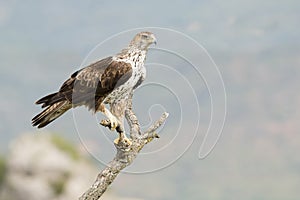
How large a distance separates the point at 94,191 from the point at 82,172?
183 ft

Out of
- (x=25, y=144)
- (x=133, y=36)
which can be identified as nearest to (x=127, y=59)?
(x=133, y=36)

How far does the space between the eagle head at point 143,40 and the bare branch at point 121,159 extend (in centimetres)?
106

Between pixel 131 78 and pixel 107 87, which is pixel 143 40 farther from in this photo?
pixel 107 87

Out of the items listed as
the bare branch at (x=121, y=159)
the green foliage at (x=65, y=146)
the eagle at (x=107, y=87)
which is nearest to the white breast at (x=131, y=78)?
the eagle at (x=107, y=87)

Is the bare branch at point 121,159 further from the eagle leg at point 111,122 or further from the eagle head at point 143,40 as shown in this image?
the eagle head at point 143,40

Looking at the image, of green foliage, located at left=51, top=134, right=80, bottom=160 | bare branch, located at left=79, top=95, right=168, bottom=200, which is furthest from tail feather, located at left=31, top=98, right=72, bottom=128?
green foliage, located at left=51, top=134, right=80, bottom=160

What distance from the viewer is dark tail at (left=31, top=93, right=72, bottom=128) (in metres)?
12.3

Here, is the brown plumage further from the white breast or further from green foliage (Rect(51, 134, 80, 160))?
green foliage (Rect(51, 134, 80, 160))

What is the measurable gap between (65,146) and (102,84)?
193 feet

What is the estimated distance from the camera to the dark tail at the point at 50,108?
40.5 ft

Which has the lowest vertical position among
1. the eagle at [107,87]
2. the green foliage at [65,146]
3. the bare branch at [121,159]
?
the bare branch at [121,159]

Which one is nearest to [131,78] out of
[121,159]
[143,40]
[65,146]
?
[143,40]

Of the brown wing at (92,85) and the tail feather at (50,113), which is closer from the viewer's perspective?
the brown wing at (92,85)

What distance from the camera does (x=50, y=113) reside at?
40.8 ft
